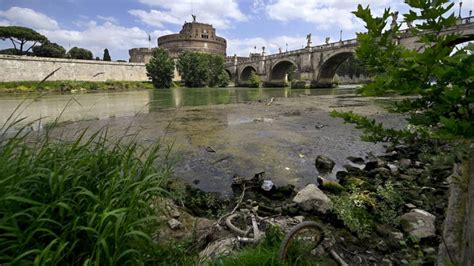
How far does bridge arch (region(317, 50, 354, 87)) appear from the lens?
40.8 metres

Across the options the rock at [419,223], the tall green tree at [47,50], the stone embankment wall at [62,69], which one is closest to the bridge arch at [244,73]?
the stone embankment wall at [62,69]

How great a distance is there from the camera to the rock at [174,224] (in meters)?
3.05

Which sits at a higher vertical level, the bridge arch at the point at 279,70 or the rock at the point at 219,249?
the bridge arch at the point at 279,70

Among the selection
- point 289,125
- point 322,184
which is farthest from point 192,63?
point 322,184

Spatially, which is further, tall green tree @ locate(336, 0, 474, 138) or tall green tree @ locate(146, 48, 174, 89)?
tall green tree @ locate(146, 48, 174, 89)

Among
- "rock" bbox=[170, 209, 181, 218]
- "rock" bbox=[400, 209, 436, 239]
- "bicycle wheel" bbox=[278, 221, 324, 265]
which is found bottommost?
"rock" bbox=[400, 209, 436, 239]

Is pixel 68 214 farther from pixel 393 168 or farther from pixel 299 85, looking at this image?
pixel 299 85

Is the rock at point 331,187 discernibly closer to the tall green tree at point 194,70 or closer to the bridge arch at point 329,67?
the bridge arch at point 329,67

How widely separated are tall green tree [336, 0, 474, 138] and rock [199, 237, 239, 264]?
1.69 m

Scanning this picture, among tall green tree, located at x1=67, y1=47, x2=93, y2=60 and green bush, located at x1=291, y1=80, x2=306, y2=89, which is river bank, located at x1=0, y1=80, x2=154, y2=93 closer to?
tall green tree, located at x1=67, y1=47, x2=93, y2=60

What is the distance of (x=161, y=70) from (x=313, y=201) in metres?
49.8

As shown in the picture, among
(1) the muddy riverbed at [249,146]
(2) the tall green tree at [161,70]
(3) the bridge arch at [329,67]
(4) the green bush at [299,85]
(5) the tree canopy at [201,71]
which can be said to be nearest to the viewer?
(1) the muddy riverbed at [249,146]

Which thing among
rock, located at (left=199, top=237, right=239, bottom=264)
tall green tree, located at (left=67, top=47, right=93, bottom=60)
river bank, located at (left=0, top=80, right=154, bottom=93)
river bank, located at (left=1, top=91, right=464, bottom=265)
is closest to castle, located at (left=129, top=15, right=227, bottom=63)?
tall green tree, located at (left=67, top=47, right=93, bottom=60)

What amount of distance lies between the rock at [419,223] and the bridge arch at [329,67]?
131 feet
